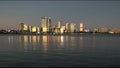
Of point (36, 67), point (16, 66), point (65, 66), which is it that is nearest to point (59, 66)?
point (65, 66)

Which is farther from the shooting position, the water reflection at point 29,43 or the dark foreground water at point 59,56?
the water reflection at point 29,43

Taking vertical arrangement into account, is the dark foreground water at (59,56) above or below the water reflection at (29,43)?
above

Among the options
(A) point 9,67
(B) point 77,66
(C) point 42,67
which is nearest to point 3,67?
(A) point 9,67

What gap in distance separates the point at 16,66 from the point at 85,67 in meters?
6.50

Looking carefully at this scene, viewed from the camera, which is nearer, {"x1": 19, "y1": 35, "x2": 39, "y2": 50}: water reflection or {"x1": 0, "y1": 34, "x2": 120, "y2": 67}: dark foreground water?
{"x1": 0, "y1": 34, "x2": 120, "y2": 67}: dark foreground water

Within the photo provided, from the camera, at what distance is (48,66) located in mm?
21625

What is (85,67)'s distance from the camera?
20.8 metres

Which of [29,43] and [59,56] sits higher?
[59,56]

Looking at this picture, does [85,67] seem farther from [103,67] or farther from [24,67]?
[24,67]

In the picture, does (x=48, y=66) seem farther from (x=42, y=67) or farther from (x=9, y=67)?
(x=9, y=67)

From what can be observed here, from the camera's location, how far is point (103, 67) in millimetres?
21000

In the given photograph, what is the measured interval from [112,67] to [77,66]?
10.7 ft

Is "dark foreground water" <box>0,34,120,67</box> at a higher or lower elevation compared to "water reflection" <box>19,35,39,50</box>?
higher

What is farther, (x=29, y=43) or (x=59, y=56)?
(x=29, y=43)
